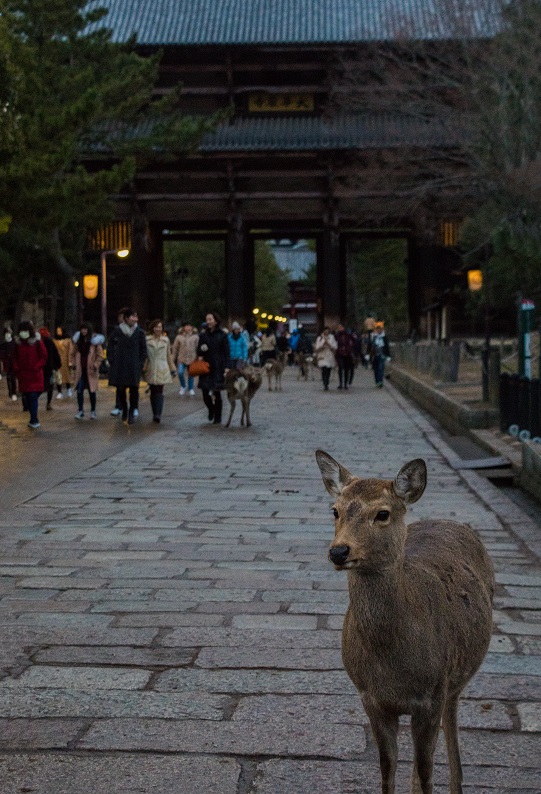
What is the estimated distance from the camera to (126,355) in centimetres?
1620

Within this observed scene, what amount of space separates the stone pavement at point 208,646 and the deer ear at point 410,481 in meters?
1.01

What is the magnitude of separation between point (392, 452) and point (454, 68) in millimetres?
17555

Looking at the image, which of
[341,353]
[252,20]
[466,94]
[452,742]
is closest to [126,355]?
[341,353]

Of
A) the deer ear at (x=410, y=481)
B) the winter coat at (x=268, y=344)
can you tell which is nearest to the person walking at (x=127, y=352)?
the deer ear at (x=410, y=481)

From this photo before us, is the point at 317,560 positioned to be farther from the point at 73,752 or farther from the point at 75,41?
the point at 75,41

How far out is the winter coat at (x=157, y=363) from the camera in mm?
16828

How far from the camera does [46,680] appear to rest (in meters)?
4.42

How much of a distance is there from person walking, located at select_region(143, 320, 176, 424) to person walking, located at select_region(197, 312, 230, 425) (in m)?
0.62

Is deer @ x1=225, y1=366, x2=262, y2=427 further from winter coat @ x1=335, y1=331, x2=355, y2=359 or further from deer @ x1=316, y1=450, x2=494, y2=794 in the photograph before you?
deer @ x1=316, y1=450, x2=494, y2=794

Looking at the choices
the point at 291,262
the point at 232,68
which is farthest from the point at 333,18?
the point at 291,262

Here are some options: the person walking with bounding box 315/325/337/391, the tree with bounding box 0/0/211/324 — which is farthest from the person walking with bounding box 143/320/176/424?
the person walking with bounding box 315/325/337/391

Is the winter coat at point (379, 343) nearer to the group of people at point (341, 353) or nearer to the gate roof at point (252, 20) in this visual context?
the group of people at point (341, 353)

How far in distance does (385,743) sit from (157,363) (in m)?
14.1

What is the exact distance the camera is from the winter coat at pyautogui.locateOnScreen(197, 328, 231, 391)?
16.5 metres
